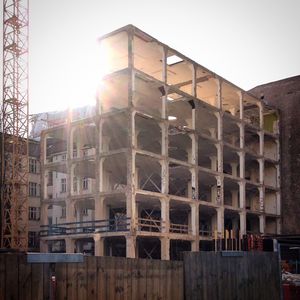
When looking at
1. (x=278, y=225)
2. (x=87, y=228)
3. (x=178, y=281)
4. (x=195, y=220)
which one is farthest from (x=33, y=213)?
(x=178, y=281)

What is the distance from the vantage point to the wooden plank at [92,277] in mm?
9414

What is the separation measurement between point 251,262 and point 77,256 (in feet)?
21.2

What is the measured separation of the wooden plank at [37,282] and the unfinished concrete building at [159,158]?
2270 cm

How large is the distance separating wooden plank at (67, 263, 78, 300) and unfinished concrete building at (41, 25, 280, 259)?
22.1 metres

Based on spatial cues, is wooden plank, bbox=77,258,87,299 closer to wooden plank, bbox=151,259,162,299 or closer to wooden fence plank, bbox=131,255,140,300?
wooden fence plank, bbox=131,255,140,300

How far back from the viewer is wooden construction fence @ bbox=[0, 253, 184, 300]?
819 cm

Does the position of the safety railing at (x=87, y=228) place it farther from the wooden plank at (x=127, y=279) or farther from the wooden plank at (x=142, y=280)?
the wooden plank at (x=127, y=279)

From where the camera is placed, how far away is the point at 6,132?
49.1m

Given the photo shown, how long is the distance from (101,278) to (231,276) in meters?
4.69

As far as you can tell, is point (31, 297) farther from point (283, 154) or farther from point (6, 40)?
point (6, 40)

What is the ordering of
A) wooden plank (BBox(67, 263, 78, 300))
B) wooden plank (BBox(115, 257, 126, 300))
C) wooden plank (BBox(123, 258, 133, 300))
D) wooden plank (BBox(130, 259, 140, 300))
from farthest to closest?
wooden plank (BBox(130, 259, 140, 300)) → wooden plank (BBox(123, 258, 133, 300)) → wooden plank (BBox(115, 257, 126, 300)) → wooden plank (BBox(67, 263, 78, 300))

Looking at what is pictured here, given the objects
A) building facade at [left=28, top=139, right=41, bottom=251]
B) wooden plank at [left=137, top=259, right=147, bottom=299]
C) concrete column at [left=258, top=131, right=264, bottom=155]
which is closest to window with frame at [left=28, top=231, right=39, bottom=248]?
building facade at [left=28, top=139, right=41, bottom=251]

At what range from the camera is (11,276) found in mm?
8102

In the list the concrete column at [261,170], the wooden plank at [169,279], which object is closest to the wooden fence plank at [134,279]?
the wooden plank at [169,279]
